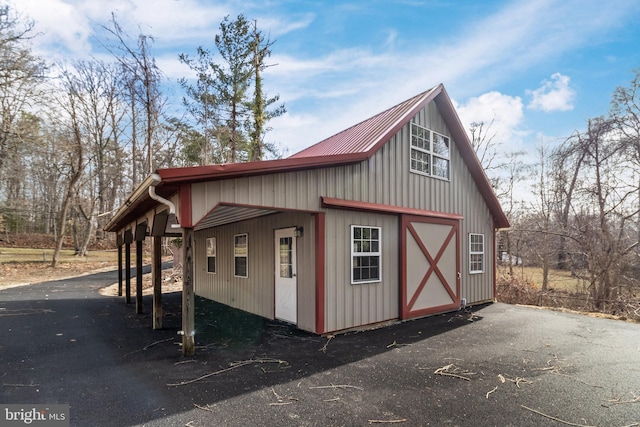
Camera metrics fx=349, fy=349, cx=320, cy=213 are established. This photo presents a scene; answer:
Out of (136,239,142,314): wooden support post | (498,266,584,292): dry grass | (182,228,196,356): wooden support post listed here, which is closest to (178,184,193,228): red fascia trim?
(182,228,196,356): wooden support post

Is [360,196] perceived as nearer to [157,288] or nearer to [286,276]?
[286,276]

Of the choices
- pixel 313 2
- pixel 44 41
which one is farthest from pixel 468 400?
pixel 44 41

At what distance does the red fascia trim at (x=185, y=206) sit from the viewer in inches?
177

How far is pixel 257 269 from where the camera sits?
7844mm

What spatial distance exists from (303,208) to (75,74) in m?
19.6

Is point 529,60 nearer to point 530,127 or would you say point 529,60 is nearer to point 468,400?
point 530,127

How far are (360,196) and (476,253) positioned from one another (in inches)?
182

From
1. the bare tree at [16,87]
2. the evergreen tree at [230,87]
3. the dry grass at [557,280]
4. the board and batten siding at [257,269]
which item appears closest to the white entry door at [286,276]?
the board and batten siding at [257,269]

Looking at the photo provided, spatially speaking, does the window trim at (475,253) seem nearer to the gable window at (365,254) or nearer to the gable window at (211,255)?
the gable window at (365,254)

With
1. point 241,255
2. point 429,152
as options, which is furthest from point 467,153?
point 241,255

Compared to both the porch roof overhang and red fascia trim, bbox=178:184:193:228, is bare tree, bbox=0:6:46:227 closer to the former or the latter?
the porch roof overhang

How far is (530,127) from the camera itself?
16.5m

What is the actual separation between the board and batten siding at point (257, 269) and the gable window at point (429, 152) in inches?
125

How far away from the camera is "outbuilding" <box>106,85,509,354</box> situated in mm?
5002
